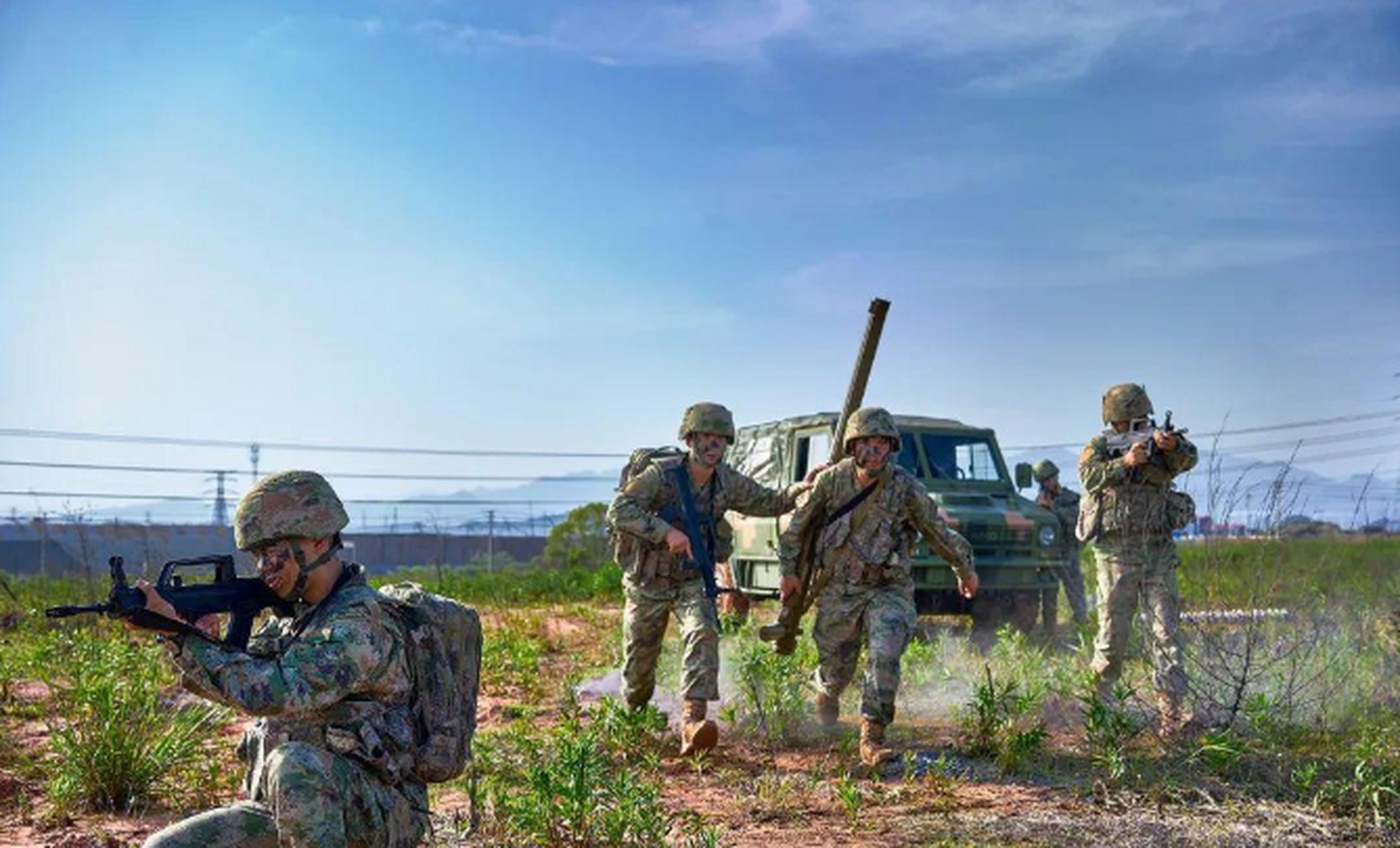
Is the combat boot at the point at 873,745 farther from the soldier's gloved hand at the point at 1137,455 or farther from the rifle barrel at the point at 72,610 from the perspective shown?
the rifle barrel at the point at 72,610

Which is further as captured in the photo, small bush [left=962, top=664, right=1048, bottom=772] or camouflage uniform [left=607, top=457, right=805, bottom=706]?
camouflage uniform [left=607, top=457, right=805, bottom=706]

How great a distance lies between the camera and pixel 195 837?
12.0 feet

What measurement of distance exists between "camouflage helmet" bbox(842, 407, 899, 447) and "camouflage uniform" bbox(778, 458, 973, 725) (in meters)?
0.27

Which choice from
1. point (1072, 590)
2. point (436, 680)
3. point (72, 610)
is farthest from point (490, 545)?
point (72, 610)

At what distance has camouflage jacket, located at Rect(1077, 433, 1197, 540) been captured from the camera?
306 inches

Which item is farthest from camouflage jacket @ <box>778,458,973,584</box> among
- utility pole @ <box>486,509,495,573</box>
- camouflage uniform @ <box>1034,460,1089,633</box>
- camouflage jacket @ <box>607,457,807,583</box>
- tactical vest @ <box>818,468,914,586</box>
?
utility pole @ <box>486,509,495,573</box>

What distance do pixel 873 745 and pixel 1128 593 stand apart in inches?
73.7

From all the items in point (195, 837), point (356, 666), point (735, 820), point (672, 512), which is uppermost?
point (672, 512)

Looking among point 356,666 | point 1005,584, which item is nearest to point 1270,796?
point 356,666

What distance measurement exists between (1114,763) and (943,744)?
4.69 ft

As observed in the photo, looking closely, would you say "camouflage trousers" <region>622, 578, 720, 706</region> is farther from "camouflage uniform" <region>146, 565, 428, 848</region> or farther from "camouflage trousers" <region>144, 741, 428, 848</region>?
"camouflage trousers" <region>144, 741, 428, 848</region>

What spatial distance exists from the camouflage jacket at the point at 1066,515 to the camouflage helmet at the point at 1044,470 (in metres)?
0.19

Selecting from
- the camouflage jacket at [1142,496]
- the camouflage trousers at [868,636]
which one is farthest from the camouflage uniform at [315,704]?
the camouflage jacket at [1142,496]

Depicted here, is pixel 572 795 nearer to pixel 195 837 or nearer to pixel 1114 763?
pixel 195 837
